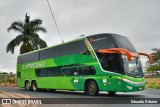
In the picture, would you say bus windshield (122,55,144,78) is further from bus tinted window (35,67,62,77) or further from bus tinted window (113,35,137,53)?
bus tinted window (35,67,62,77)

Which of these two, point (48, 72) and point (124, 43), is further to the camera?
point (48, 72)

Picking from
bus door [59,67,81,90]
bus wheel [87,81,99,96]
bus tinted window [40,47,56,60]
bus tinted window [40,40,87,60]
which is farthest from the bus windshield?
bus tinted window [40,47,56,60]

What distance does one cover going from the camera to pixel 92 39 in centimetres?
1731

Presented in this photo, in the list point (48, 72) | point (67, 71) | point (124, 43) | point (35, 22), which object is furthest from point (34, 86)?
point (35, 22)

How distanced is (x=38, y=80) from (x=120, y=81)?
1015 centimetres

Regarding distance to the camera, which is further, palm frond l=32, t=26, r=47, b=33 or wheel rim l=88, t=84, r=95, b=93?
palm frond l=32, t=26, r=47, b=33

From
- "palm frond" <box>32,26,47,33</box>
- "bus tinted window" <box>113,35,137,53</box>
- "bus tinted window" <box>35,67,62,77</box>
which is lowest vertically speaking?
"bus tinted window" <box>35,67,62,77</box>

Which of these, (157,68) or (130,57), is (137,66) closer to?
(130,57)

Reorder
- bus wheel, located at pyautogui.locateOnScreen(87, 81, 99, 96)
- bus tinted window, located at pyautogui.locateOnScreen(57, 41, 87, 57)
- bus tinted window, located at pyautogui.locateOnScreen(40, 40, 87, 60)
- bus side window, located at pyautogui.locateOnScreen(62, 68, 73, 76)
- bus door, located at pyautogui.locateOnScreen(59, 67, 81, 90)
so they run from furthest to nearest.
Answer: bus side window, located at pyautogui.locateOnScreen(62, 68, 73, 76)
bus door, located at pyautogui.locateOnScreen(59, 67, 81, 90)
bus tinted window, located at pyautogui.locateOnScreen(40, 40, 87, 60)
bus tinted window, located at pyautogui.locateOnScreen(57, 41, 87, 57)
bus wheel, located at pyautogui.locateOnScreen(87, 81, 99, 96)

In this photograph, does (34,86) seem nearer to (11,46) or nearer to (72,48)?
(72,48)

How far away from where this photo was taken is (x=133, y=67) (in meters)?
15.9

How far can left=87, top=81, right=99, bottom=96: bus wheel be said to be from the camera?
16.9 metres

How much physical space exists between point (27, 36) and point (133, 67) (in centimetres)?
3059

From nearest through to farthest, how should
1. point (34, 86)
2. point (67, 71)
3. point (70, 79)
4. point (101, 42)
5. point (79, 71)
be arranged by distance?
1. point (101, 42)
2. point (79, 71)
3. point (70, 79)
4. point (67, 71)
5. point (34, 86)
